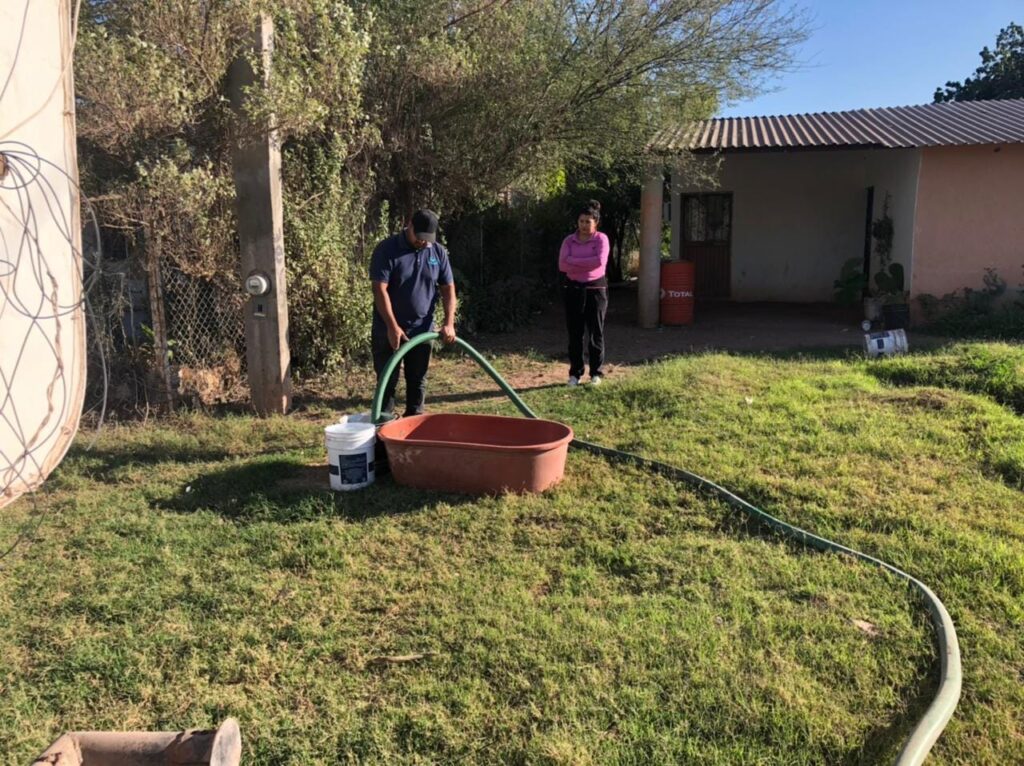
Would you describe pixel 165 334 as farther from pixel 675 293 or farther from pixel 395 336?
pixel 675 293

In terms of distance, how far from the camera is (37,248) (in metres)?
1.81

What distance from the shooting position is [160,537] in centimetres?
405

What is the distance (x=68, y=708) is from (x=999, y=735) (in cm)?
322

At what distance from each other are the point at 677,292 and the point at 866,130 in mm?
3807

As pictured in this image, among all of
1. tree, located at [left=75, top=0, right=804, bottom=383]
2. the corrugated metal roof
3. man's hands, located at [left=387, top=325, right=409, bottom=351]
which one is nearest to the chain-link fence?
tree, located at [left=75, top=0, right=804, bottom=383]

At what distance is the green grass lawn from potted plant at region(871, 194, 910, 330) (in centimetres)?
550

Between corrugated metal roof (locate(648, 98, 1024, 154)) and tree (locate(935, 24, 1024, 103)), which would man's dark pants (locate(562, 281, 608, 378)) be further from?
tree (locate(935, 24, 1024, 103))

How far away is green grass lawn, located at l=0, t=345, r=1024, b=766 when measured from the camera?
2.57 metres

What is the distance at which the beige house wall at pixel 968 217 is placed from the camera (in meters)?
10.4

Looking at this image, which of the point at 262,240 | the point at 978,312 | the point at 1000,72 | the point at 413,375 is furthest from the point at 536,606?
the point at 1000,72

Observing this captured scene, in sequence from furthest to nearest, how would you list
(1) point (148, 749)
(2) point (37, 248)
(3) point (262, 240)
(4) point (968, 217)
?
(4) point (968, 217)
(3) point (262, 240)
(1) point (148, 749)
(2) point (37, 248)

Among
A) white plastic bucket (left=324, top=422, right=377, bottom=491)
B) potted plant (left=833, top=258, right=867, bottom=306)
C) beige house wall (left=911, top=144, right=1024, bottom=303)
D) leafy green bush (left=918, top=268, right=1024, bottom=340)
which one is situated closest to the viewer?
white plastic bucket (left=324, top=422, right=377, bottom=491)

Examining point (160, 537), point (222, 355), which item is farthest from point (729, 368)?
point (160, 537)

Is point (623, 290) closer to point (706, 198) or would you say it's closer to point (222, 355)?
point (706, 198)
